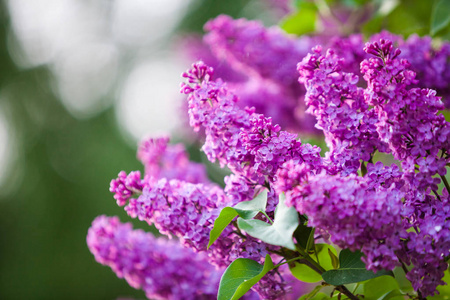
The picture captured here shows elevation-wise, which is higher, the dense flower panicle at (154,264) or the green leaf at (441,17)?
the green leaf at (441,17)

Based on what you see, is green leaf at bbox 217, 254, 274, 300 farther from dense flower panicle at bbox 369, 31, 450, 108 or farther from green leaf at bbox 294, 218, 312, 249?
dense flower panicle at bbox 369, 31, 450, 108

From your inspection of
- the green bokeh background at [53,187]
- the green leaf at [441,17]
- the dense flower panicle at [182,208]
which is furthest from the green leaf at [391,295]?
the green bokeh background at [53,187]

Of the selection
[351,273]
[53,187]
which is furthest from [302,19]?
[53,187]

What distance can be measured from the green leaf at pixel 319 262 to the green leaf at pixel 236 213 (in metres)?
0.11

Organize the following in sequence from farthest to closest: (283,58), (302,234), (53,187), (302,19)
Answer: (53,187) → (302,19) → (283,58) → (302,234)

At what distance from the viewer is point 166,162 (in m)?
0.93

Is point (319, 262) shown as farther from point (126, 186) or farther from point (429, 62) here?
point (429, 62)

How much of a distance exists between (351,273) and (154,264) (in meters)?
0.37

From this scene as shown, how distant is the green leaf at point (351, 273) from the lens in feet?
1.60

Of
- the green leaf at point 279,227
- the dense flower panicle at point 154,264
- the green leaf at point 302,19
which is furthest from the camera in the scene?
the green leaf at point 302,19

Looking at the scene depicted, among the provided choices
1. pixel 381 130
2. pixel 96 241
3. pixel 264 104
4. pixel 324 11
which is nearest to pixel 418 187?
pixel 381 130

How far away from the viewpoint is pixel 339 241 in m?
0.44

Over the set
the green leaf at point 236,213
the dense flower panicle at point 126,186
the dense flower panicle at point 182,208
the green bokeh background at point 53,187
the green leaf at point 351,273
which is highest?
the green bokeh background at point 53,187

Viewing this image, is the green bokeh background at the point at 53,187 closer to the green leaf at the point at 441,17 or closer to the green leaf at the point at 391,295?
the green leaf at the point at 441,17
